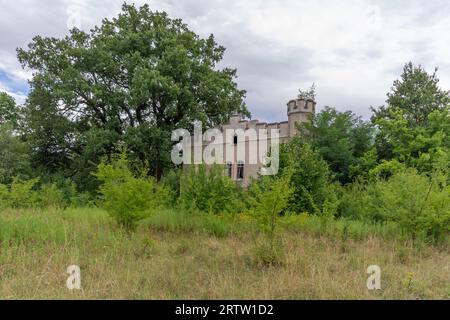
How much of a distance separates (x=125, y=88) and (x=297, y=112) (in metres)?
12.4

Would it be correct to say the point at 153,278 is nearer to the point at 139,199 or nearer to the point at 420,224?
the point at 139,199

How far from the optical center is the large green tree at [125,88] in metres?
18.4

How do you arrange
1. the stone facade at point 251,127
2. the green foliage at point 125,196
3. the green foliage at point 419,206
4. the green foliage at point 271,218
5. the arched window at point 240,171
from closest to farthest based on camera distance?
the green foliage at point 271,218 → the green foliage at point 125,196 → the green foliage at point 419,206 → the stone facade at point 251,127 → the arched window at point 240,171

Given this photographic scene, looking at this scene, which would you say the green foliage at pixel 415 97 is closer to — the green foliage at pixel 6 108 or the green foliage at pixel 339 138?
the green foliage at pixel 339 138

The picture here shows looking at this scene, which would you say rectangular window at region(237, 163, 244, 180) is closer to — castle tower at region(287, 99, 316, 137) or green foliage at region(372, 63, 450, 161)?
castle tower at region(287, 99, 316, 137)

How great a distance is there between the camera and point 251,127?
23.0 m

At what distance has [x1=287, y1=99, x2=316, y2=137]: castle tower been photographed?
66.8 ft

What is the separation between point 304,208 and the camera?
31.2 feet

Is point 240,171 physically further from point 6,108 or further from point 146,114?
point 6,108

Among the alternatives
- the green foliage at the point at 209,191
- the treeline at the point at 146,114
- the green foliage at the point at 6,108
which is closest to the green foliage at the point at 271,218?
the green foliage at the point at 209,191

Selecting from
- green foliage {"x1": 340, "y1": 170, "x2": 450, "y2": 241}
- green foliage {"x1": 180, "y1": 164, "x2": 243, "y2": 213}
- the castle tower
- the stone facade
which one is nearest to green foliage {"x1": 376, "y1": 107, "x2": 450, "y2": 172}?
the castle tower

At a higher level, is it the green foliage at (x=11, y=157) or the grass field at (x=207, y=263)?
the green foliage at (x=11, y=157)

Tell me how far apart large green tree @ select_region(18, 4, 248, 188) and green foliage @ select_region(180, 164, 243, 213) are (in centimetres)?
1044

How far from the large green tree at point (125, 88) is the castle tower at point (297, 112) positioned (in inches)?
182
